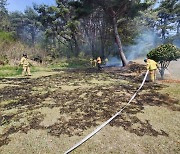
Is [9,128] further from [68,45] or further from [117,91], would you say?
[68,45]

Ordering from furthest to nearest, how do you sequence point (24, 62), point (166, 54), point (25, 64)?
point (25, 64) → point (24, 62) → point (166, 54)

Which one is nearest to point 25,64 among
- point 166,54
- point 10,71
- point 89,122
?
point 10,71

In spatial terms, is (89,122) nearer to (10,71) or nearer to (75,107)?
(75,107)

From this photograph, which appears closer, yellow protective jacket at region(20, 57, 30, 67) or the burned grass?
the burned grass

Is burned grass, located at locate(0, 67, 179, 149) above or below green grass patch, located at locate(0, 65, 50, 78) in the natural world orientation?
below

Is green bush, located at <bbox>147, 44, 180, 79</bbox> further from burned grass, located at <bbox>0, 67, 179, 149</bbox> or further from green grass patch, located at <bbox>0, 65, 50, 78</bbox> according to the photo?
green grass patch, located at <bbox>0, 65, 50, 78</bbox>

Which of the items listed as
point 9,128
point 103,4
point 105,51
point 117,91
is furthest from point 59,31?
point 9,128

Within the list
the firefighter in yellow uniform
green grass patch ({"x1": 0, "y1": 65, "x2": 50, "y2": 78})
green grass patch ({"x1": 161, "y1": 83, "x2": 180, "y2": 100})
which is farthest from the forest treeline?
green grass patch ({"x1": 161, "y1": 83, "x2": 180, "y2": 100})

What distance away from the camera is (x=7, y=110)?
285 inches

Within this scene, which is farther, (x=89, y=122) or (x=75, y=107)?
(x=75, y=107)

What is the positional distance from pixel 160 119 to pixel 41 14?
35543 mm

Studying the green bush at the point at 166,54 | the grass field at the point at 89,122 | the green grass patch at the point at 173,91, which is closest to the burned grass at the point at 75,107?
the grass field at the point at 89,122

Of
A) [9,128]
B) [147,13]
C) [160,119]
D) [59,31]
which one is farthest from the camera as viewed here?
[59,31]

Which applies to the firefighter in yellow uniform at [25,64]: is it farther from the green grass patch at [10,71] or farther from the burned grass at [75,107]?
the burned grass at [75,107]
